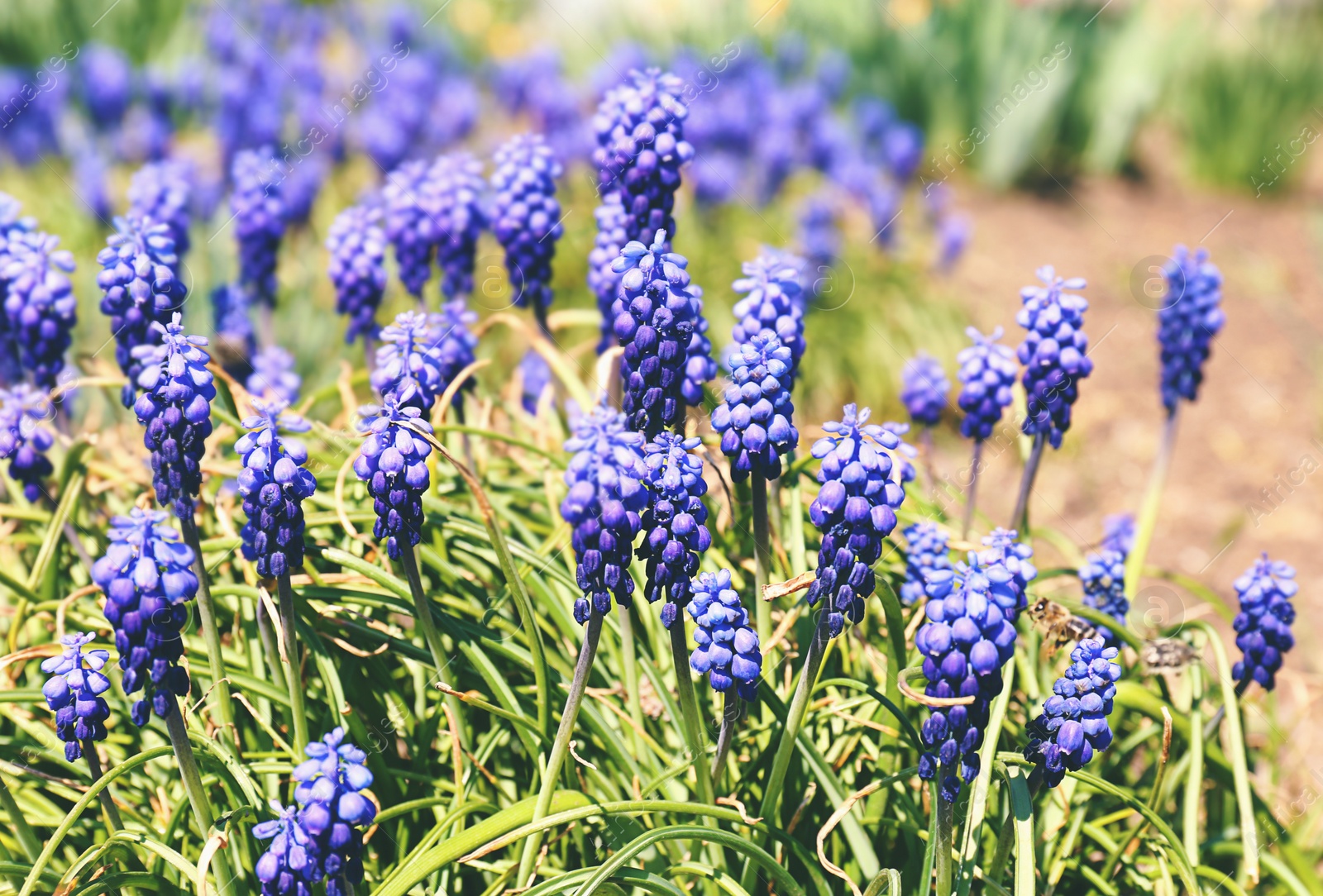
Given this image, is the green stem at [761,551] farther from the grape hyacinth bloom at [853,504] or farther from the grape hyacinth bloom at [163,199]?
the grape hyacinth bloom at [163,199]

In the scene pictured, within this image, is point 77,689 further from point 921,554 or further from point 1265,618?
point 1265,618

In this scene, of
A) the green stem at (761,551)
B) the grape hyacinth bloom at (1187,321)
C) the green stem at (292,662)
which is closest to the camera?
the green stem at (292,662)

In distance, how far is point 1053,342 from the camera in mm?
3838

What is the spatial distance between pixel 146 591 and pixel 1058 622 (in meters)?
2.55

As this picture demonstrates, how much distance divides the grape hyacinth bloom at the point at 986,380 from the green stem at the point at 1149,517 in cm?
96

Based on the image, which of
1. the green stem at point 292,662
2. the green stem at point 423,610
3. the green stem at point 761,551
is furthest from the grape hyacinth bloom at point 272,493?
the green stem at point 761,551

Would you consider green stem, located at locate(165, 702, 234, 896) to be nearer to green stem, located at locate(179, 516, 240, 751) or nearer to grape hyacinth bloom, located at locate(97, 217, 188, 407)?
green stem, located at locate(179, 516, 240, 751)

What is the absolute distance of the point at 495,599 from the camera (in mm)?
3752

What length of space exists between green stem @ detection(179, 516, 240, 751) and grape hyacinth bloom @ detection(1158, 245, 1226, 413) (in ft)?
11.8

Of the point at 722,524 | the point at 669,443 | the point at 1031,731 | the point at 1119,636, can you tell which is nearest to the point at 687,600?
the point at 669,443

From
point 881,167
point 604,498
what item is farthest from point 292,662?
point 881,167

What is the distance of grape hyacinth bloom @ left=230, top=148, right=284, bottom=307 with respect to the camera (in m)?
5.53

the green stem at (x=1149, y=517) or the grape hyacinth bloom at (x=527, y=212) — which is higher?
the grape hyacinth bloom at (x=527, y=212)

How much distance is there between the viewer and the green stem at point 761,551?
3297 millimetres
